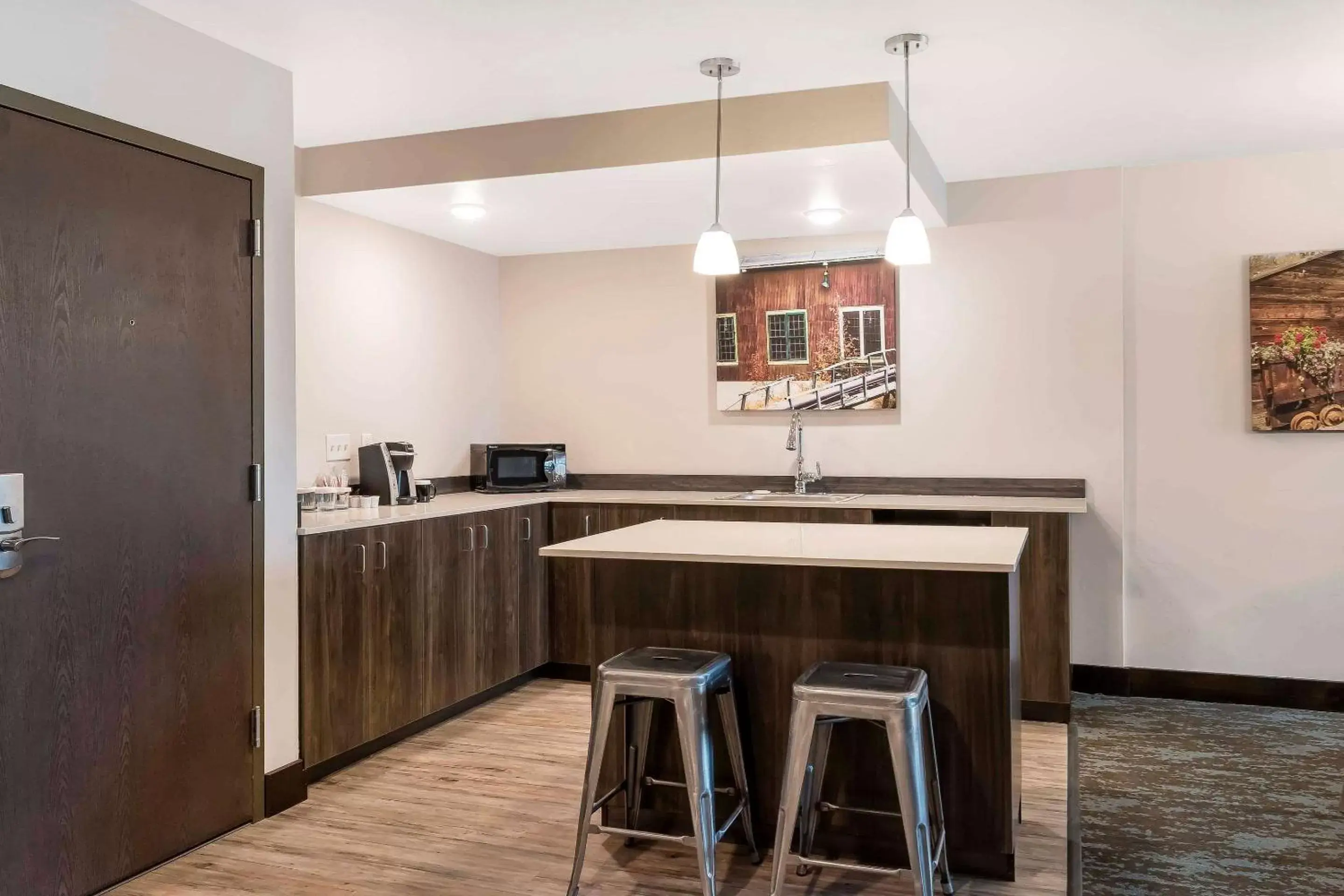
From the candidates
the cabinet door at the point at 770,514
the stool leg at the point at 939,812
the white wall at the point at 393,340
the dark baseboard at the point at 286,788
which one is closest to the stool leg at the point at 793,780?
the stool leg at the point at 939,812

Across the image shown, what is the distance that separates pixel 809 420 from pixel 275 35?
A: 3.04 m

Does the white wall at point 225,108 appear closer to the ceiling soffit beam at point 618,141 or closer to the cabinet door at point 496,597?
the ceiling soffit beam at point 618,141

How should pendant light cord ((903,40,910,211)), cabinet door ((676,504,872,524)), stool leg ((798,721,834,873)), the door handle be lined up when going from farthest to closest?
cabinet door ((676,504,872,524))
pendant light cord ((903,40,910,211))
stool leg ((798,721,834,873))
the door handle

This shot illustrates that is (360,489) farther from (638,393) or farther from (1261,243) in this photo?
(1261,243)

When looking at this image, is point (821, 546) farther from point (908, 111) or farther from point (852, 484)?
point (852, 484)

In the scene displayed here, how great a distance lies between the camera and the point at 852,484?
16.9 ft

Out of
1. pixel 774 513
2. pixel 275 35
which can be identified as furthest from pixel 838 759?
Answer: pixel 275 35

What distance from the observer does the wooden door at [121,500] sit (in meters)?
2.59

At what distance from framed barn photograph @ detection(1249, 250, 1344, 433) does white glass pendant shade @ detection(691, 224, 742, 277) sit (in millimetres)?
2700

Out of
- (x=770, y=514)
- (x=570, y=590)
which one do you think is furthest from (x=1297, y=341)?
(x=570, y=590)

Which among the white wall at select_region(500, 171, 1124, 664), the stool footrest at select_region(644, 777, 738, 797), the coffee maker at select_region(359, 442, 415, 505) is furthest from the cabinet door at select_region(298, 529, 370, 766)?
the white wall at select_region(500, 171, 1124, 664)

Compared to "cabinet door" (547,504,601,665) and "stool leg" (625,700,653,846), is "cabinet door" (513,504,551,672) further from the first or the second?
"stool leg" (625,700,653,846)

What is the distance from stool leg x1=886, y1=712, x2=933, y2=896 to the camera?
2.40m

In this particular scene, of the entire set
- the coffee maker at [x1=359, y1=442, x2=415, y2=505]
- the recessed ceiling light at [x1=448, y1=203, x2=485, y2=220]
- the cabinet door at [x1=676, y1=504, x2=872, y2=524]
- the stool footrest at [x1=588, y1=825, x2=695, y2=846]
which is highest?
the recessed ceiling light at [x1=448, y1=203, x2=485, y2=220]
